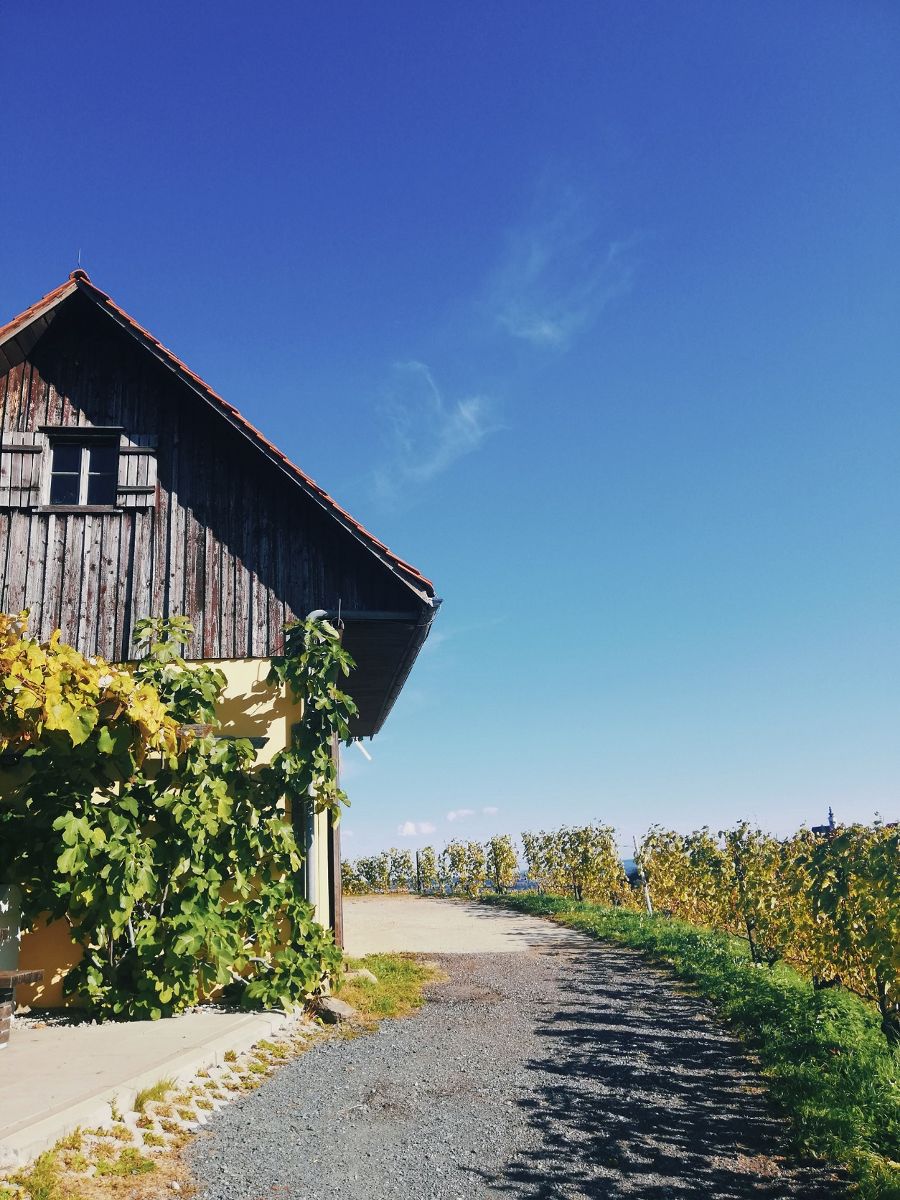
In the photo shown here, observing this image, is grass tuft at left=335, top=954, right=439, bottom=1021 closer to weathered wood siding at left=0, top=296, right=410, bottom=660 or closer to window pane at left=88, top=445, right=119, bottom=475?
weathered wood siding at left=0, top=296, right=410, bottom=660

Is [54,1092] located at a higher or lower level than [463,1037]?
higher

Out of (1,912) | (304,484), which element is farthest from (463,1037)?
(304,484)

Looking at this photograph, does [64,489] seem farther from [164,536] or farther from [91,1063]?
[91,1063]

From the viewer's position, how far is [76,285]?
939 cm

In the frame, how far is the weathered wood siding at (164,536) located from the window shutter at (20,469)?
95mm

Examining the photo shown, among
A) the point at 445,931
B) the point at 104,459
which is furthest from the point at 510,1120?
the point at 445,931

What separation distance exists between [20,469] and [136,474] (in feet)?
4.64

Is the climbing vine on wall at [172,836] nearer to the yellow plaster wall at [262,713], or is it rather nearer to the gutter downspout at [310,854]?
the gutter downspout at [310,854]

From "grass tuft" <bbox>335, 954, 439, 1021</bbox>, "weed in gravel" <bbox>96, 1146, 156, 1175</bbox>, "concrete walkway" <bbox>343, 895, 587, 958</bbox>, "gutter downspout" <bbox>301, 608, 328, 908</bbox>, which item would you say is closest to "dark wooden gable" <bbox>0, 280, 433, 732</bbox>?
"gutter downspout" <bbox>301, 608, 328, 908</bbox>

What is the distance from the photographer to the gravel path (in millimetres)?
4043

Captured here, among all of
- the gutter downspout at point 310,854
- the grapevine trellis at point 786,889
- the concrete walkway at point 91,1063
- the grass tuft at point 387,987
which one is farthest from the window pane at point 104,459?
A: the grapevine trellis at point 786,889

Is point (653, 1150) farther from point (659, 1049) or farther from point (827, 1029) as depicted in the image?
point (827, 1029)

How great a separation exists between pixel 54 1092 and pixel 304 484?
6.31m

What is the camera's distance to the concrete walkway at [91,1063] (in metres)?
4.11
